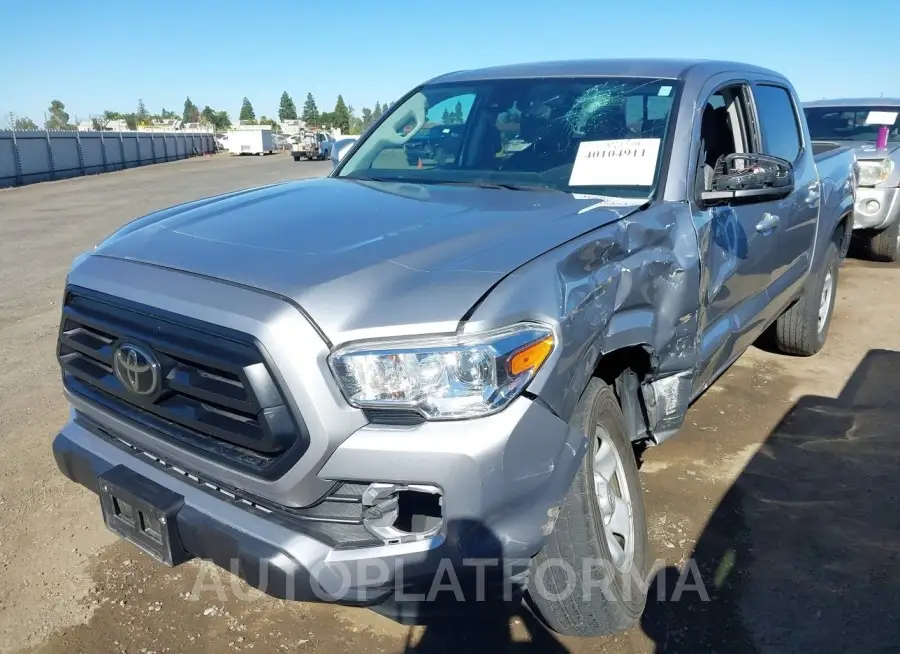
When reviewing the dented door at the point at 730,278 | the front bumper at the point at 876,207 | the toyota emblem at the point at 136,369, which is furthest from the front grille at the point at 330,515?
the front bumper at the point at 876,207

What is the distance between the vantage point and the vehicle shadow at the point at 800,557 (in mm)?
2557

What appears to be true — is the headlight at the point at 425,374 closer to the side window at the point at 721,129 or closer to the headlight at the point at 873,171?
the side window at the point at 721,129

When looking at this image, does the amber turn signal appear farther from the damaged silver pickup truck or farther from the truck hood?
the truck hood

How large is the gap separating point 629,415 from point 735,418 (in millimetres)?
1938

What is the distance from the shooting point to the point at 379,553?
6.28 feet

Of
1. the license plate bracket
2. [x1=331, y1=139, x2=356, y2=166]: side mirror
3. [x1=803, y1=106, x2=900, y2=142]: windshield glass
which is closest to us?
the license plate bracket

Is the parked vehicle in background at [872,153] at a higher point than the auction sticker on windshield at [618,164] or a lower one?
lower

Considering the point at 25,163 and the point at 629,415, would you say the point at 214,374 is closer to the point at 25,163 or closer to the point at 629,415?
the point at 629,415

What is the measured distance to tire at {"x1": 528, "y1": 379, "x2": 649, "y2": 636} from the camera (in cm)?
220

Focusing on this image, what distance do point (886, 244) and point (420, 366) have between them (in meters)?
8.72

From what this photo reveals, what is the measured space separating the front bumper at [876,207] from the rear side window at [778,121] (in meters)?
3.97

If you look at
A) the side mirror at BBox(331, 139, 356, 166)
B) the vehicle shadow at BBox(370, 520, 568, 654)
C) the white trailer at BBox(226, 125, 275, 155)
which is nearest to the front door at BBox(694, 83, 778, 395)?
the vehicle shadow at BBox(370, 520, 568, 654)

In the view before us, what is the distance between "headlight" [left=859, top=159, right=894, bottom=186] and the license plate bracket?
788 centimetres

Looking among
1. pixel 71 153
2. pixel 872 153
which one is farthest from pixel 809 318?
pixel 71 153
